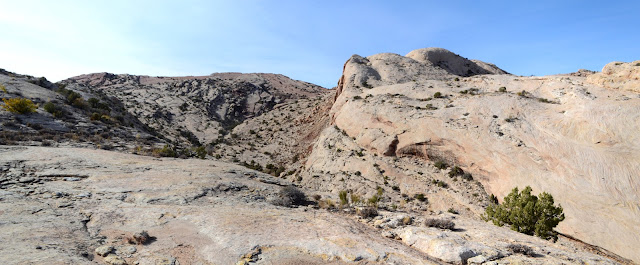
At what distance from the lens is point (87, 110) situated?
31797 mm

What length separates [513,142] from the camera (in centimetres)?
2278

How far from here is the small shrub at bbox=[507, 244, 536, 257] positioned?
8570 millimetres

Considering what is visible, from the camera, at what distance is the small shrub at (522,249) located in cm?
857

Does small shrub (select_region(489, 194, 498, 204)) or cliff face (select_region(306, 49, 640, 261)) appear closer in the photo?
cliff face (select_region(306, 49, 640, 261))

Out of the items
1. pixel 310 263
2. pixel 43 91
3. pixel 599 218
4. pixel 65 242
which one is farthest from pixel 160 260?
pixel 43 91

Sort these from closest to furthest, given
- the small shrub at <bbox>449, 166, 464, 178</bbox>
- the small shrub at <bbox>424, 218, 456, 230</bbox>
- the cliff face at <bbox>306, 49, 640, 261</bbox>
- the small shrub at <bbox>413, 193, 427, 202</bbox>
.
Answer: the small shrub at <bbox>424, 218, 456, 230</bbox> → the cliff face at <bbox>306, 49, 640, 261</bbox> → the small shrub at <bbox>413, 193, 427, 202</bbox> → the small shrub at <bbox>449, 166, 464, 178</bbox>

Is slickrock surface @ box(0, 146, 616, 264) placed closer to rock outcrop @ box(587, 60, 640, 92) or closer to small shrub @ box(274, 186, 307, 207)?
small shrub @ box(274, 186, 307, 207)

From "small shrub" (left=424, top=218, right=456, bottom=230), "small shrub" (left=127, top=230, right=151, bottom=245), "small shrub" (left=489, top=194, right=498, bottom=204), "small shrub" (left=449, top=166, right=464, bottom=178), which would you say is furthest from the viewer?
"small shrub" (left=449, top=166, right=464, bottom=178)

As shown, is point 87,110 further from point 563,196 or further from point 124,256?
point 563,196

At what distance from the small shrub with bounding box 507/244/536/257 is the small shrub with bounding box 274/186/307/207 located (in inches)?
319

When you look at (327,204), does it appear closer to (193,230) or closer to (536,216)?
(193,230)

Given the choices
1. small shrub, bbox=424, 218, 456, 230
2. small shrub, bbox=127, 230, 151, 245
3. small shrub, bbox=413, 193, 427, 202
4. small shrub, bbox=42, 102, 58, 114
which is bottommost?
small shrub, bbox=413, 193, 427, 202

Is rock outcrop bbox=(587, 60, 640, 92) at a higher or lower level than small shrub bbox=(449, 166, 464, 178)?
Result: higher

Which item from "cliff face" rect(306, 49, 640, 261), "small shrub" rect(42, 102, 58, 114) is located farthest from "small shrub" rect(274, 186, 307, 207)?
"small shrub" rect(42, 102, 58, 114)
